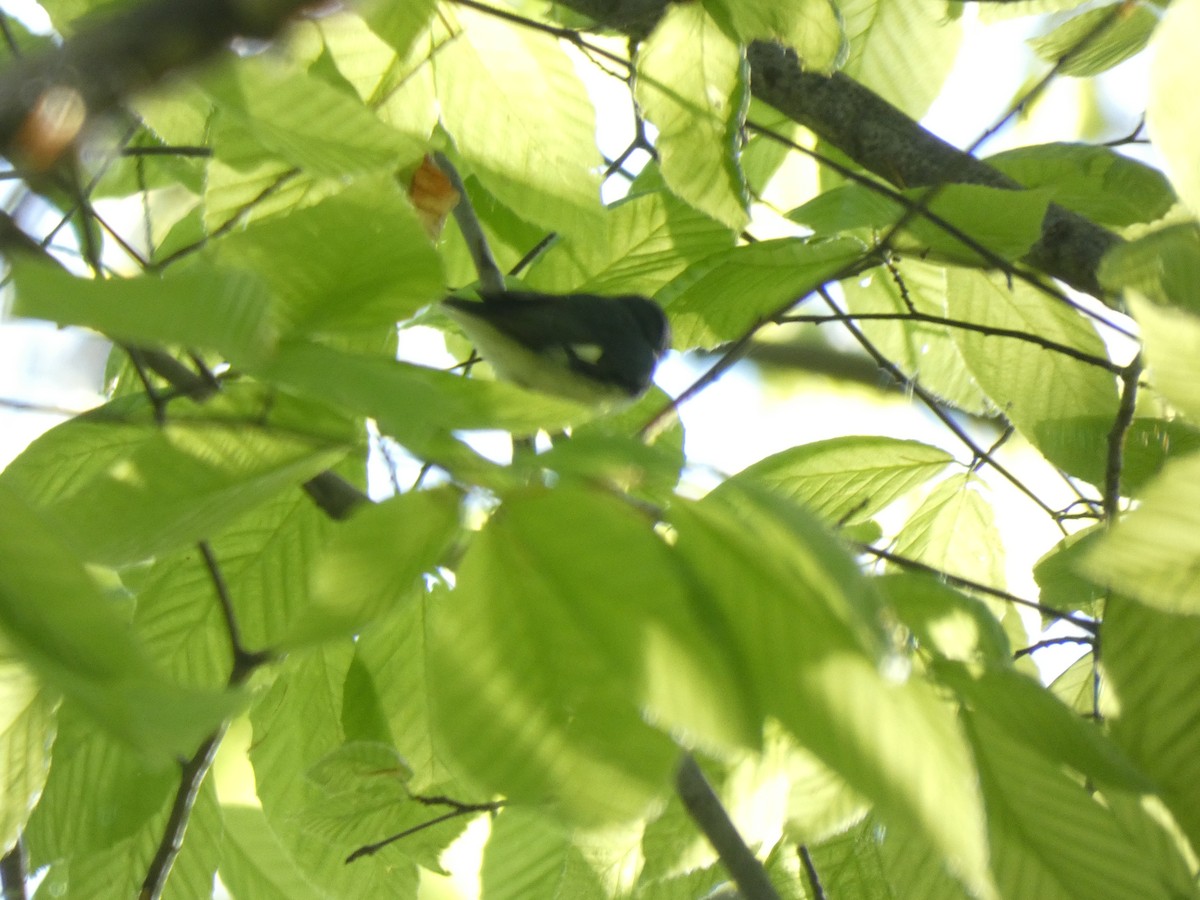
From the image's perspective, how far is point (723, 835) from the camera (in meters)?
0.96

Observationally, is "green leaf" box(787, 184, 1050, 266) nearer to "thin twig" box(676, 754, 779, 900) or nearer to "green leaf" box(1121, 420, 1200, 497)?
"green leaf" box(1121, 420, 1200, 497)

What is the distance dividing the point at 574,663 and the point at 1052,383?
111cm

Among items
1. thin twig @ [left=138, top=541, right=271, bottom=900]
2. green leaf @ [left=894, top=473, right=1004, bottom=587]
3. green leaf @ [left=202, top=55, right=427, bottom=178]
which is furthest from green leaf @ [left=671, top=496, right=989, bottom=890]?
green leaf @ [left=894, top=473, right=1004, bottom=587]

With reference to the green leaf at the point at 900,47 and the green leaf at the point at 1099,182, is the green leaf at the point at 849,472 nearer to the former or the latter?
the green leaf at the point at 1099,182

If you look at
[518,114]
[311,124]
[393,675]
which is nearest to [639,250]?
[518,114]

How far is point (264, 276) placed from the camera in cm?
73

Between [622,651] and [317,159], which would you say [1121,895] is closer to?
[622,651]

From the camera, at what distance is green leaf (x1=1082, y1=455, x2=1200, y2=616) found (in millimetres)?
624

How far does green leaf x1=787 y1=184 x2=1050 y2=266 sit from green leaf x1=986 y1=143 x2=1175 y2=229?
0.17 metres

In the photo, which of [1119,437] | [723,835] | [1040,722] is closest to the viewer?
[1040,722]

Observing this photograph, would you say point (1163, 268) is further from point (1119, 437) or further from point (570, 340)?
point (570, 340)

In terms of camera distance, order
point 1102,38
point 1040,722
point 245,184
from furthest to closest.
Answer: point 1102,38, point 245,184, point 1040,722

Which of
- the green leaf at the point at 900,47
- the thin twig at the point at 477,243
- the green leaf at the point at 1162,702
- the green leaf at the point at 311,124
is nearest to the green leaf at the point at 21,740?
the green leaf at the point at 311,124

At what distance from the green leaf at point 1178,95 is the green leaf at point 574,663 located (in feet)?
1.37
